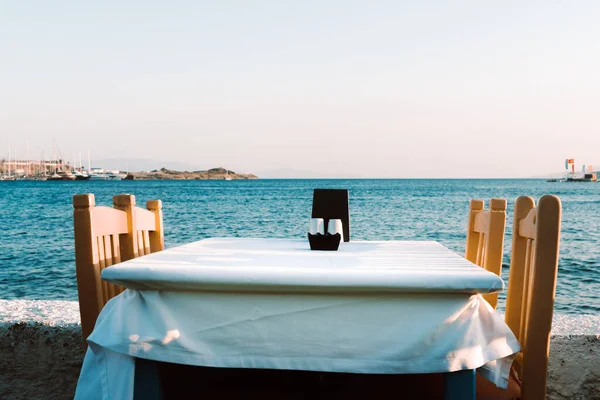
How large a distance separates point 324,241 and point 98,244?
0.83 meters

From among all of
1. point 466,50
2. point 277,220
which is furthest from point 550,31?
point 277,220

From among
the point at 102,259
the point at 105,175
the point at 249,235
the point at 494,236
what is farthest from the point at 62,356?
the point at 105,175

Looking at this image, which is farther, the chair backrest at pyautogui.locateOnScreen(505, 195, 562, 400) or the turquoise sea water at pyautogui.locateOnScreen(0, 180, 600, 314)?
the turquoise sea water at pyautogui.locateOnScreen(0, 180, 600, 314)

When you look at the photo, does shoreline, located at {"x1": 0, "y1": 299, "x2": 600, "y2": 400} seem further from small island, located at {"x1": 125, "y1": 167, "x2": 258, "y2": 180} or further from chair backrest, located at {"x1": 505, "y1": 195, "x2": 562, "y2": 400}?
small island, located at {"x1": 125, "y1": 167, "x2": 258, "y2": 180}

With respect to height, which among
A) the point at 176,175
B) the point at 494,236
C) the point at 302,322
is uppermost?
the point at 494,236

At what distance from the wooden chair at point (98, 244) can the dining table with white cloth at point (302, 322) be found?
1.04ft

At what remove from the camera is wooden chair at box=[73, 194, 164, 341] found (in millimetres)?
1763

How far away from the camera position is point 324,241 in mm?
2199

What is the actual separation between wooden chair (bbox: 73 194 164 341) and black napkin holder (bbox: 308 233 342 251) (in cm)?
72

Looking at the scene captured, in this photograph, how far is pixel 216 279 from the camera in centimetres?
140

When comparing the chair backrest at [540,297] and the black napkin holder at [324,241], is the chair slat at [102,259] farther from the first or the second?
the chair backrest at [540,297]

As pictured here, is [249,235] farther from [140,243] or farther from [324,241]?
[324,241]

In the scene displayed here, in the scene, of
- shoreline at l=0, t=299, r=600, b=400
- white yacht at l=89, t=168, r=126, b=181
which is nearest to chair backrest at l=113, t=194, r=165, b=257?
shoreline at l=0, t=299, r=600, b=400

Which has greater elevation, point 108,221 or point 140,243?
point 108,221
